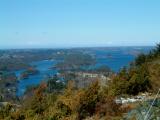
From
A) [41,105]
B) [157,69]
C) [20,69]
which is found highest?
[157,69]

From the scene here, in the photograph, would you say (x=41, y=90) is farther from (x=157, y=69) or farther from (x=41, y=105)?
(x=157, y=69)

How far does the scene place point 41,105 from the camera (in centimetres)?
1535

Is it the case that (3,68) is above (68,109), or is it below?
below

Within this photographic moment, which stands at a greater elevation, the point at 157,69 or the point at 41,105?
the point at 157,69

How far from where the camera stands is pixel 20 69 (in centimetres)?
16638

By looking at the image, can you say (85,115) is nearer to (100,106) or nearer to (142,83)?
(100,106)

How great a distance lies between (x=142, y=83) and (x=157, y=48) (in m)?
15.8

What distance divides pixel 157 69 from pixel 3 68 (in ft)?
475

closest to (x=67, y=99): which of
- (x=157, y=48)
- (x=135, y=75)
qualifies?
(x=135, y=75)

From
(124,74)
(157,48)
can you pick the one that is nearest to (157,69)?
(124,74)

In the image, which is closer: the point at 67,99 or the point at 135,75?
the point at 67,99

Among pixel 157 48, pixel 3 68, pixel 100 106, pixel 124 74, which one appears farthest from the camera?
pixel 3 68

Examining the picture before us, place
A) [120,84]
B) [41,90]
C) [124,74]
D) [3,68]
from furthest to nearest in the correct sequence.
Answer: [3,68] → [124,74] → [120,84] → [41,90]

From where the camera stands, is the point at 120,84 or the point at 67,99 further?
the point at 120,84
